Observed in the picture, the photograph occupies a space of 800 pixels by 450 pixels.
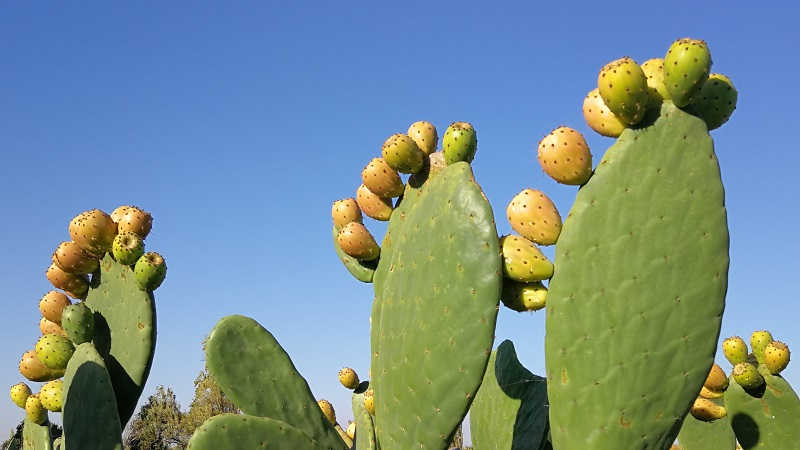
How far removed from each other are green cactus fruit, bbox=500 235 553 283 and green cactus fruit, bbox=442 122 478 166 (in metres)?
0.36

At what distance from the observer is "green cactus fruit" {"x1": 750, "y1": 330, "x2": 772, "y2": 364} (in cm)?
403

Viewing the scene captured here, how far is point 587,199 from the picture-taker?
226 cm

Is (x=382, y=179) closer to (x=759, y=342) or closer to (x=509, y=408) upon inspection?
(x=509, y=408)

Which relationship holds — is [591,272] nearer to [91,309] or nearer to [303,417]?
[303,417]

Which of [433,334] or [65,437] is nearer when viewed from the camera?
[433,334]

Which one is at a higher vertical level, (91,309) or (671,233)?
(91,309)

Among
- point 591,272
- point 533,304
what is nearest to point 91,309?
point 533,304

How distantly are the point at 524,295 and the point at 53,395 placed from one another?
7.42 feet

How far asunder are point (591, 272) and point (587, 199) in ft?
0.67

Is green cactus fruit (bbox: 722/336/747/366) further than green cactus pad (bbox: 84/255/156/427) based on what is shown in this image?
Yes

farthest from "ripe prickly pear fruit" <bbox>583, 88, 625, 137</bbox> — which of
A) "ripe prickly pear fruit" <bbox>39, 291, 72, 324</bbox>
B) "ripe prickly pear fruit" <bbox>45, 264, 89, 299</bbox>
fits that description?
"ripe prickly pear fruit" <bbox>39, 291, 72, 324</bbox>

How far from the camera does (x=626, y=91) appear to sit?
2262 millimetres

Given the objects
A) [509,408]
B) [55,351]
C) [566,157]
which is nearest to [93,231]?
[55,351]

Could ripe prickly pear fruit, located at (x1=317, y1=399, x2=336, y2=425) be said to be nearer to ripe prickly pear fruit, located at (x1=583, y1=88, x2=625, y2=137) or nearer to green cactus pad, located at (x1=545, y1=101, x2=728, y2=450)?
green cactus pad, located at (x1=545, y1=101, x2=728, y2=450)
